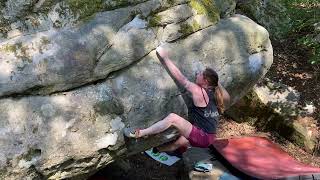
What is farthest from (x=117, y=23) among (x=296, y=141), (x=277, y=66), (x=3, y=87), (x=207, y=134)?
(x=277, y=66)

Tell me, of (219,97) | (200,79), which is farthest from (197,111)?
(200,79)

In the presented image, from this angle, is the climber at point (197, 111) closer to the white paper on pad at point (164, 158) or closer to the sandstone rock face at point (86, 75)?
the sandstone rock face at point (86, 75)

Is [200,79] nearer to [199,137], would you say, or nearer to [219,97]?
[219,97]

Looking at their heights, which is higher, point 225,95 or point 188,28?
point 188,28

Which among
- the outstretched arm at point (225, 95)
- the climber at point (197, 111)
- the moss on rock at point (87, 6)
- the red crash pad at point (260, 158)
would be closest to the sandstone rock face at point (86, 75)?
the moss on rock at point (87, 6)

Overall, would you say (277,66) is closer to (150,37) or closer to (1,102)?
(150,37)

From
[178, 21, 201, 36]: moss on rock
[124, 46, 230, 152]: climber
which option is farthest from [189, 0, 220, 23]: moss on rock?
[124, 46, 230, 152]: climber

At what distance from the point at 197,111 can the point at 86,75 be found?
178 centimetres

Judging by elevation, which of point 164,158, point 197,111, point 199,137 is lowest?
point 164,158

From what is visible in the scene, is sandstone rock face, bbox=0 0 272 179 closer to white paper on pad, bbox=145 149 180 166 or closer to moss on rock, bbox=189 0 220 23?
moss on rock, bbox=189 0 220 23

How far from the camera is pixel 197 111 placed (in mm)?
6352

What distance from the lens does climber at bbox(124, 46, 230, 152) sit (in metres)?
5.83

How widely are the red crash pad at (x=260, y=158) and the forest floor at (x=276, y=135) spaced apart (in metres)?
0.65

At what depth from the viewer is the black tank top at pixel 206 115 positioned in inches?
250
